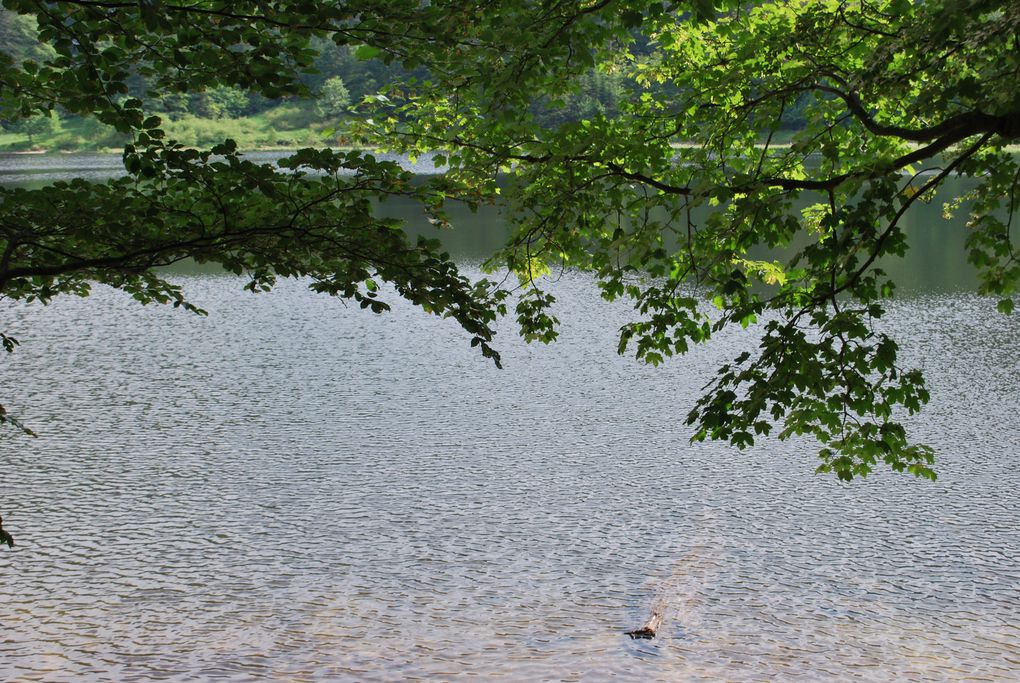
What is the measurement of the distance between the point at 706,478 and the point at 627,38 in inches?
202

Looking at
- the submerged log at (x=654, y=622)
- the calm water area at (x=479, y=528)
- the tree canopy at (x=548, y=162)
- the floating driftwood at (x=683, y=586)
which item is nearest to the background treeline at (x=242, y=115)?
the calm water area at (x=479, y=528)

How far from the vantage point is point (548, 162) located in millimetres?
7215

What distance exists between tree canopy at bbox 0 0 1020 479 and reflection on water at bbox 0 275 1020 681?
2091mm

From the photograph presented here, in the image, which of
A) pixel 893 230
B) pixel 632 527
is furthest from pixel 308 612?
pixel 893 230

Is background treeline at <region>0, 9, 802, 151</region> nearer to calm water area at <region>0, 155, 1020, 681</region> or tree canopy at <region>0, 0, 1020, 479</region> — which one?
calm water area at <region>0, 155, 1020, 681</region>

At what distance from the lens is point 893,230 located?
6.19 meters

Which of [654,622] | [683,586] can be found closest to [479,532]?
[683,586]

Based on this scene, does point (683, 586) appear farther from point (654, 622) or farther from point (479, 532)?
point (479, 532)

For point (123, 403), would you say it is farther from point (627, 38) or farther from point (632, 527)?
point (627, 38)

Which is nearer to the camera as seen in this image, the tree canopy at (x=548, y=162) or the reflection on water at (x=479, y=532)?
the tree canopy at (x=548, y=162)

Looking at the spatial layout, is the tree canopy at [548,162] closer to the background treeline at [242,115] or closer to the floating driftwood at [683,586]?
the floating driftwood at [683,586]

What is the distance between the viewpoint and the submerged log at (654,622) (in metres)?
7.72

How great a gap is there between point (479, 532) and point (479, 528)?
9 centimetres

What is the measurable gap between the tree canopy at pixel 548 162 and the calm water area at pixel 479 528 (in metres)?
2.11
